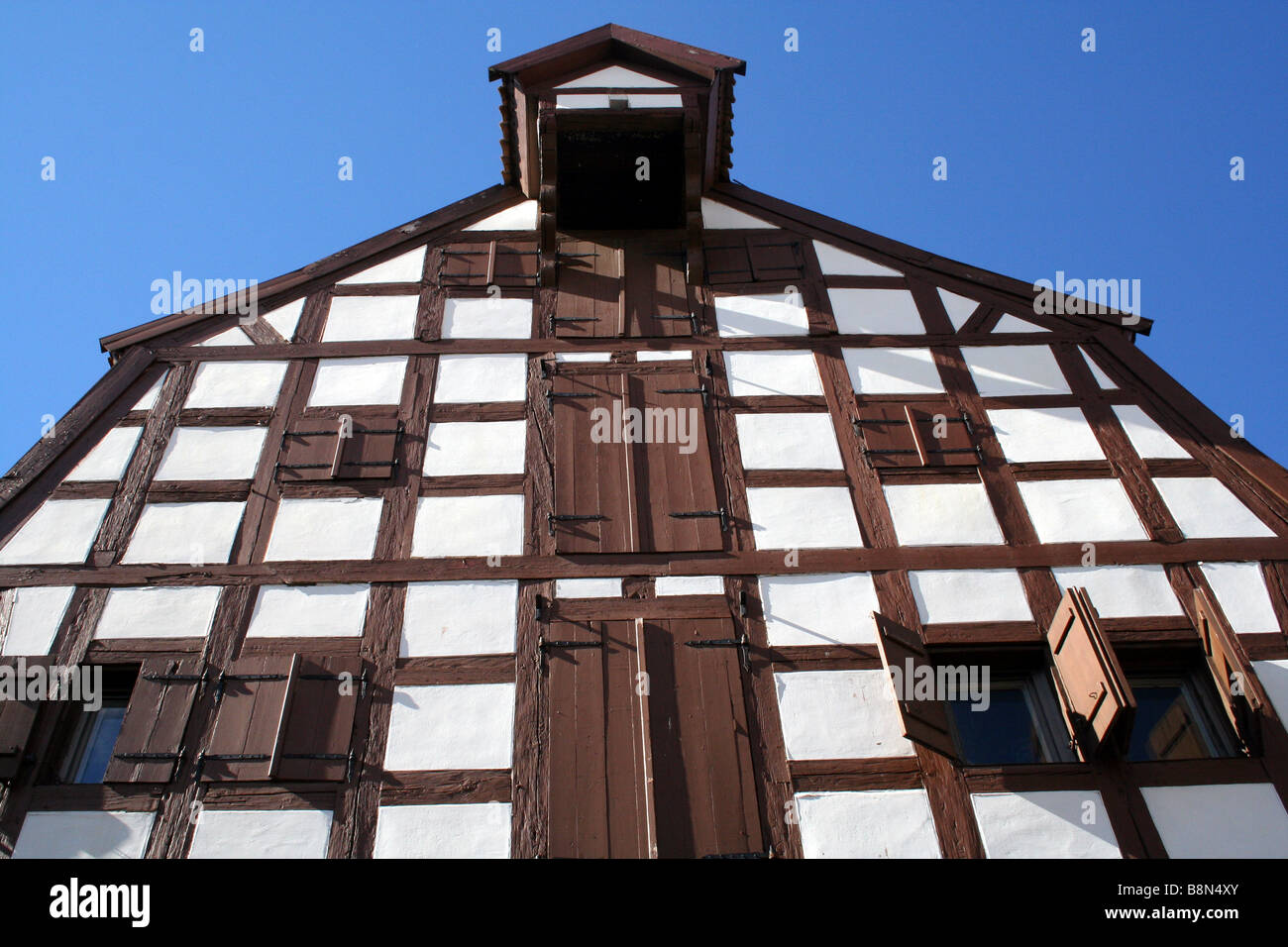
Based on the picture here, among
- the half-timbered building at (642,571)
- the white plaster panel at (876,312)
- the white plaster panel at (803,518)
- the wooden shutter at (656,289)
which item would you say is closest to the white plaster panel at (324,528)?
the half-timbered building at (642,571)

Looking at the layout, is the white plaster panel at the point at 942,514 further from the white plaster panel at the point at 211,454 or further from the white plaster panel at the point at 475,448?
the white plaster panel at the point at 211,454

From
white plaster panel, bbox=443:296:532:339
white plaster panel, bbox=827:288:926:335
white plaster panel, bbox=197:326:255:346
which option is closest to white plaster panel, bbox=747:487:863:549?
white plaster panel, bbox=827:288:926:335

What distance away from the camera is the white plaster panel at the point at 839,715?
284 inches

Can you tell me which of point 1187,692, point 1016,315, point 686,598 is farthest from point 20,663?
point 1016,315

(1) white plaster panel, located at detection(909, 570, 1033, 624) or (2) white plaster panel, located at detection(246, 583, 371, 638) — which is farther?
(1) white plaster panel, located at detection(909, 570, 1033, 624)

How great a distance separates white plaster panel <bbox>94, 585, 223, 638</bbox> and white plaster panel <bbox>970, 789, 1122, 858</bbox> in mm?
5205

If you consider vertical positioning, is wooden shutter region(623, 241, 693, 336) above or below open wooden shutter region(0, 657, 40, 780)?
above

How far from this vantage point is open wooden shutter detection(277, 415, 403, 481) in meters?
9.02

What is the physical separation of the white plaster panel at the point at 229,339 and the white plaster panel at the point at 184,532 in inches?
82.7

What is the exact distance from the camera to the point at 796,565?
27.3ft

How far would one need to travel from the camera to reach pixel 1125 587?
819cm

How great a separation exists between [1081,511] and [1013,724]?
6.21ft

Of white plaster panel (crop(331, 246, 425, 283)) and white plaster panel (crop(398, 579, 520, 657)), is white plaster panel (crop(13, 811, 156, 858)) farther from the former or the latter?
white plaster panel (crop(331, 246, 425, 283))

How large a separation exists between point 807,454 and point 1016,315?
292 cm
